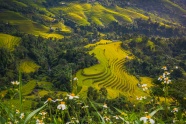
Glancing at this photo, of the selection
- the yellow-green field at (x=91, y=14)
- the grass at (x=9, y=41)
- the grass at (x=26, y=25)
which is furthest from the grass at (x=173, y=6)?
the grass at (x=9, y=41)

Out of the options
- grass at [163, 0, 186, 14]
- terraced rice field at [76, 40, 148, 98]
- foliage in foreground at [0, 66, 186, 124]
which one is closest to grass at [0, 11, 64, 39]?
terraced rice field at [76, 40, 148, 98]

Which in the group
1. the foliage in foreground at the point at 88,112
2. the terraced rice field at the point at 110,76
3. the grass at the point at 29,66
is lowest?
the grass at the point at 29,66

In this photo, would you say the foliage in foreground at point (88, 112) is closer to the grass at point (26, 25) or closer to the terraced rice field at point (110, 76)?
the terraced rice field at point (110, 76)

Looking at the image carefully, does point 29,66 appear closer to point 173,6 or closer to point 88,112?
point 88,112

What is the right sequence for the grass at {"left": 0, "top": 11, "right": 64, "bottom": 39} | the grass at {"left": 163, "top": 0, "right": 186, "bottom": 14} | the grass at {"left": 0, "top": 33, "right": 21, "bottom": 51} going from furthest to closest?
the grass at {"left": 163, "top": 0, "right": 186, "bottom": 14} → the grass at {"left": 0, "top": 11, "right": 64, "bottom": 39} → the grass at {"left": 0, "top": 33, "right": 21, "bottom": 51}

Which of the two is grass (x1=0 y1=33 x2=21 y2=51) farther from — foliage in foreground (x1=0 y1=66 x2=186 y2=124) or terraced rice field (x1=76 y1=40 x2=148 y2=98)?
foliage in foreground (x1=0 y1=66 x2=186 y2=124)

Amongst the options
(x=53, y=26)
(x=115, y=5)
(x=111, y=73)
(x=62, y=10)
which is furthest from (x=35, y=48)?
(x=115, y=5)

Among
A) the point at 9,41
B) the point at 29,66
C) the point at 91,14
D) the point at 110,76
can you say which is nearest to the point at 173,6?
the point at 91,14
